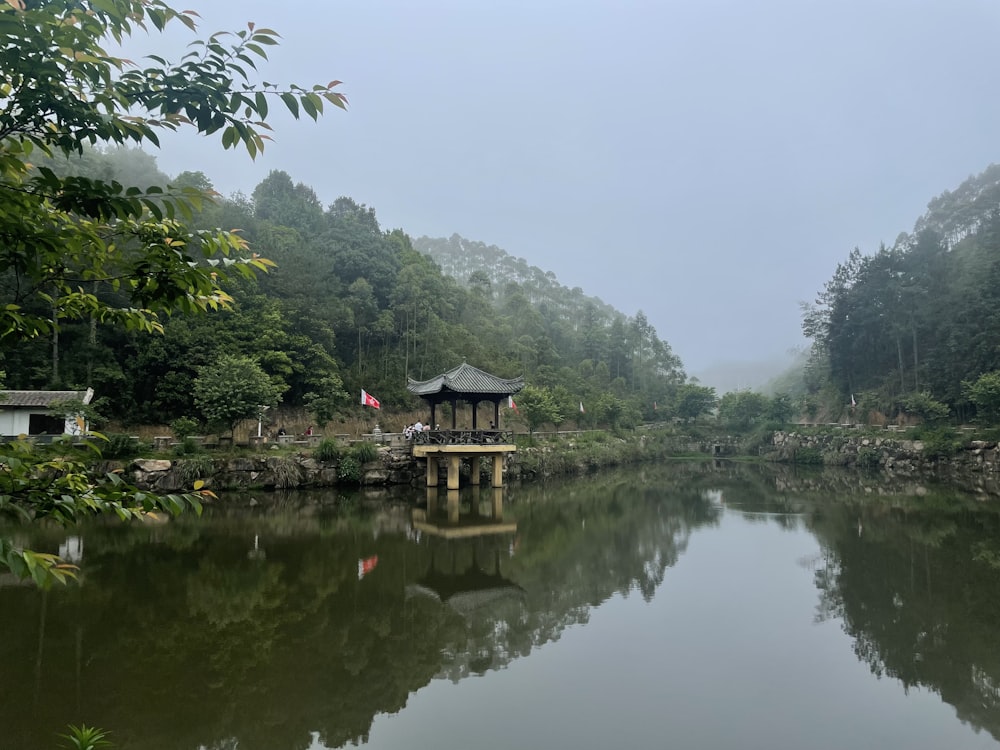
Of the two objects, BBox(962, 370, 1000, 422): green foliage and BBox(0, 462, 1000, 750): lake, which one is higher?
BBox(962, 370, 1000, 422): green foliage

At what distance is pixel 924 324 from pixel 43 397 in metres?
43.1

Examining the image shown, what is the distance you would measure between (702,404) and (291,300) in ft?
104

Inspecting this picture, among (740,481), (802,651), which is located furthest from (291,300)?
(802,651)

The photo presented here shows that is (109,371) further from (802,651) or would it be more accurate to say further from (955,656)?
→ (955,656)

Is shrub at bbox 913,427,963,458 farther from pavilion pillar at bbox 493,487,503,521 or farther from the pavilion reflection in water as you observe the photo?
the pavilion reflection in water

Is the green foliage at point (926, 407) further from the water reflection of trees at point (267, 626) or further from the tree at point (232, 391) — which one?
the tree at point (232, 391)

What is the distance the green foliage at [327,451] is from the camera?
2030 centimetres

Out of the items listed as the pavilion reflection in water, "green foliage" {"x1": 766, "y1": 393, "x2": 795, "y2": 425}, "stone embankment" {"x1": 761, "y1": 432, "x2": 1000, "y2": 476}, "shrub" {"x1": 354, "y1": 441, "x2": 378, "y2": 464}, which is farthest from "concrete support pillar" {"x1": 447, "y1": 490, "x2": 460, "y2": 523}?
"green foliage" {"x1": 766, "y1": 393, "x2": 795, "y2": 425}

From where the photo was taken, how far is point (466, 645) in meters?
6.57

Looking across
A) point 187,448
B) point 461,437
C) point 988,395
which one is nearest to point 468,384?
point 461,437

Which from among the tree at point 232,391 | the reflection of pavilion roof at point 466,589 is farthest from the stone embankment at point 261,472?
the reflection of pavilion roof at point 466,589

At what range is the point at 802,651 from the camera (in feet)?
21.3

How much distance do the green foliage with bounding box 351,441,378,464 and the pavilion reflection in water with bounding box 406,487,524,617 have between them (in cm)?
326

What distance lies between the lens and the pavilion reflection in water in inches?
328
